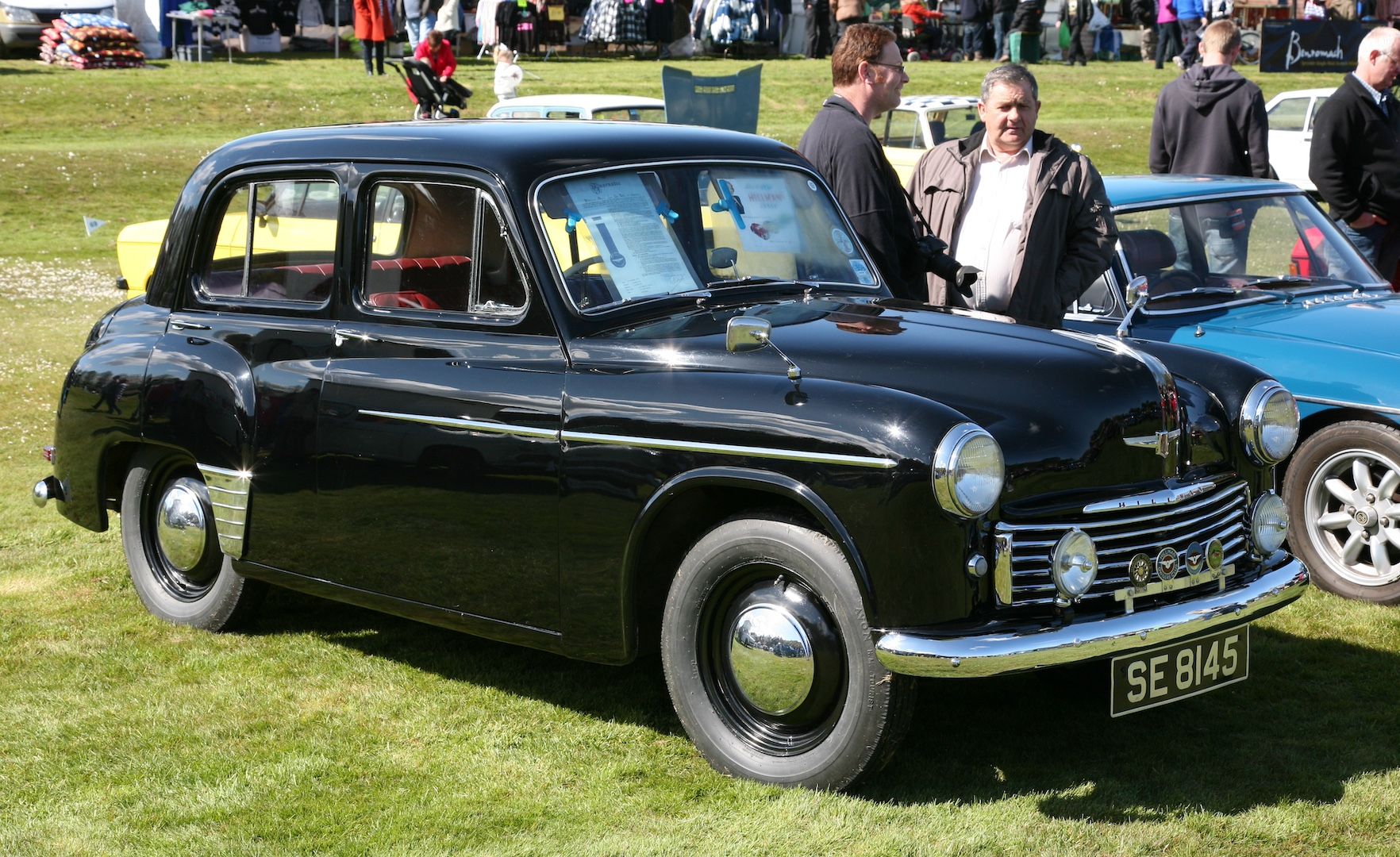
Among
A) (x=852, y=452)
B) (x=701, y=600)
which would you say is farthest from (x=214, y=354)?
(x=852, y=452)

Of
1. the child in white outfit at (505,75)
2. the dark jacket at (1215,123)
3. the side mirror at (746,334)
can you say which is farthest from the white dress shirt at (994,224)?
the child in white outfit at (505,75)

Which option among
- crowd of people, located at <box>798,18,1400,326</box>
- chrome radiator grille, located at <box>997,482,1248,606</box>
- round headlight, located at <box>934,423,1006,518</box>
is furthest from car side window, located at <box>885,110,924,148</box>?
round headlight, located at <box>934,423,1006,518</box>

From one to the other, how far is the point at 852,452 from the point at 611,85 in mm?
23355

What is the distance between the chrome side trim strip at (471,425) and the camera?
15.2 ft

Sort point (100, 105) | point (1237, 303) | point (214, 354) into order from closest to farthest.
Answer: point (214, 354), point (1237, 303), point (100, 105)

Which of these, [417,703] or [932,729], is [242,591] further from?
[932,729]

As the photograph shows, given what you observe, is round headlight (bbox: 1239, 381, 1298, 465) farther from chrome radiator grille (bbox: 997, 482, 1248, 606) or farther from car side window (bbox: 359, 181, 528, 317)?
car side window (bbox: 359, 181, 528, 317)

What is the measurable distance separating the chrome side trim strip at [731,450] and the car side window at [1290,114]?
690 inches

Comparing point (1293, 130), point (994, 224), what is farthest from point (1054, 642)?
point (1293, 130)

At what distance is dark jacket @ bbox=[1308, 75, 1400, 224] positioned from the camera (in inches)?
329

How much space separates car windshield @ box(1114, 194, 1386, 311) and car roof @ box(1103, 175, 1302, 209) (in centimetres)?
5

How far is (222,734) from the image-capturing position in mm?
4902

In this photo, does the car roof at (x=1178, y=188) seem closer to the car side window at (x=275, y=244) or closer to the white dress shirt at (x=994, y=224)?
the white dress shirt at (x=994, y=224)

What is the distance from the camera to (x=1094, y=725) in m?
4.94
